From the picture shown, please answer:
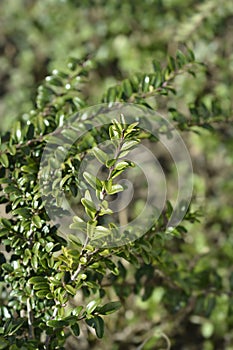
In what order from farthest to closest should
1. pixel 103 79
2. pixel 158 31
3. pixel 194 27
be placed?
pixel 103 79, pixel 158 31, pixel 194 27

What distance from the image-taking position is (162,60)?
3.06 metres

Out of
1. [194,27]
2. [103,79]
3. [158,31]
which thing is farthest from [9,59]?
[194,27]

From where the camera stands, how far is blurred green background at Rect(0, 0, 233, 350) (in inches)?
89.4

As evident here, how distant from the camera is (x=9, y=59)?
11.3ft

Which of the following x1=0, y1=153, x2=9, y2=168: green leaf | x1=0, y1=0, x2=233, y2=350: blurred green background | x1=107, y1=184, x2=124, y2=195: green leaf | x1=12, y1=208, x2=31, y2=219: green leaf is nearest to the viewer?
x1=107, y1=184, x2=124, y2=195: green leaf

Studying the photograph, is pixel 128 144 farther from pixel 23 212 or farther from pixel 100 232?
pixel 23 212

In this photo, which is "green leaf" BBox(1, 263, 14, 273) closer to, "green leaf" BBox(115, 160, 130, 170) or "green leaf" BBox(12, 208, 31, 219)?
"green leaf" BBox(12, 208, 31, 219)

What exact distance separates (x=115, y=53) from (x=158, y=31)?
255 mm

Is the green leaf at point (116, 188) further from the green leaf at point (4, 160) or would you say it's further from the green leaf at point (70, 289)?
the green leaf at point (4, 160)

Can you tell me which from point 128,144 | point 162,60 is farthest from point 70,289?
point 162,60

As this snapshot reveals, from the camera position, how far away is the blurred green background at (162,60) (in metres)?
2.27

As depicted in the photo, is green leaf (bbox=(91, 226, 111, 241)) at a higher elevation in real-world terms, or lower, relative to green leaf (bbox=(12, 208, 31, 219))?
lower

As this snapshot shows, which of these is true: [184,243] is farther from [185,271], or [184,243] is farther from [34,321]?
[34,321]

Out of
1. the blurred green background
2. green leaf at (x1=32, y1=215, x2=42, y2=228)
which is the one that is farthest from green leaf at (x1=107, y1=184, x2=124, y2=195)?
the blurred green background
